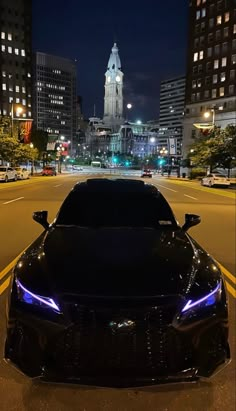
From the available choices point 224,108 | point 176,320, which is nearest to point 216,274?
point 176,320

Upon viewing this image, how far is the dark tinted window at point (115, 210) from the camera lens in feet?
15.7

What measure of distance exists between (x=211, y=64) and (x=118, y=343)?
101 metres

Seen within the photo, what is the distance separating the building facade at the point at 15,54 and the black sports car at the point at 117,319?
129 metres

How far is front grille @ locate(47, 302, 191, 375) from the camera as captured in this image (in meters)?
2.70

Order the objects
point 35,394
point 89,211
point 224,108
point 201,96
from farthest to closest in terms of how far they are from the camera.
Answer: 1. point 201,96
2. point 224,108
3. point 89,211
4. point 35,394

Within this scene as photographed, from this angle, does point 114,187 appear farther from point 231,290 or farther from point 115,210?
point 231,290

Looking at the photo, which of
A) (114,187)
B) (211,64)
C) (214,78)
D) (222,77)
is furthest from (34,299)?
(211,64)

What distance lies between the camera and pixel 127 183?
5777 mm

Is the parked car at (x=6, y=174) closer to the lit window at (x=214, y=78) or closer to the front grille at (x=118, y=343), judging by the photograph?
the front grille at (x=118, y=343)

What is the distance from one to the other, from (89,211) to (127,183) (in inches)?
41.1

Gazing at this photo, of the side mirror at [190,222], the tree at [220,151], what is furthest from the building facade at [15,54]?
the side mirror at [190,222]

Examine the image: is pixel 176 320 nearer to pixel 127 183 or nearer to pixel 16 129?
pixel 127 183

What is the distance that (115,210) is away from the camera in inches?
197

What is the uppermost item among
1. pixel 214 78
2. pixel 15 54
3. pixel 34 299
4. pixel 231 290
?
pixel 15 54
